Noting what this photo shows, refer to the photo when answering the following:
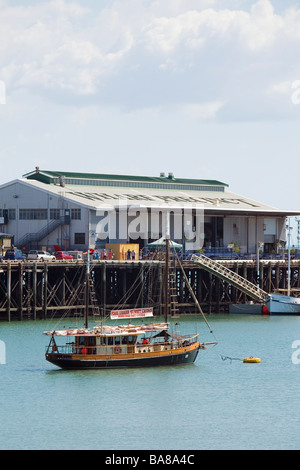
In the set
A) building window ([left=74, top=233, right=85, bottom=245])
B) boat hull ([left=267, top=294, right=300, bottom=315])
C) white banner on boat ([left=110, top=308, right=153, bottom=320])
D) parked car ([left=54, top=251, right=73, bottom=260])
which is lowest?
boat hull ([left=267, top=294, right=300, bottom=315])

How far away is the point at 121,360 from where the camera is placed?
219 feet

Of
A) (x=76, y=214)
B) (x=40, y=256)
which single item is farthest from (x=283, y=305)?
(x=40, y=256)

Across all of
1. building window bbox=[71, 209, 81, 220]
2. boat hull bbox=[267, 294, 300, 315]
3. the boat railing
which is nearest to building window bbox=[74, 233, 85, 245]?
building window bbox=[71, 209, 81, 220]

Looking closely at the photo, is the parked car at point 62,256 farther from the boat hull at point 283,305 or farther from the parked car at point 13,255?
the boat hull at point 283,305

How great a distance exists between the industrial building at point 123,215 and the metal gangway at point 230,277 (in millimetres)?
5417

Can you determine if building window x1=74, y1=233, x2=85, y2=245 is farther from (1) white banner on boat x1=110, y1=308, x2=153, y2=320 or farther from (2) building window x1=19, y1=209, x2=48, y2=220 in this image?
(1) white banner on boat x1=110, y1=308, x2=153, y2=320

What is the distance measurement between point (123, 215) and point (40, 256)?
1316 cm

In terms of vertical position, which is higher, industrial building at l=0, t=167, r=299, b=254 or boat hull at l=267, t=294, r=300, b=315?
industrial building at l=0, t=167, r=299, b=254

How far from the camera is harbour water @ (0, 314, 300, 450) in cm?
4962

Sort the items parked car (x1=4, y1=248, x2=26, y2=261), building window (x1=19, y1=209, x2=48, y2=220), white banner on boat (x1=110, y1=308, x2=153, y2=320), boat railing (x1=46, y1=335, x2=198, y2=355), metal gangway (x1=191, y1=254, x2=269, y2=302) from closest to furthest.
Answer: boat railing (x1=46, y1=335, x2=198, y2=355) < white banner on boat (x1=110, y1=308, x2=153, y2=320) < parked car (x1=4, y1=248, x2=26, y2=261) < metal gangway (x1=191, y1=254, x2=269, y2=302) < building window (x1=19, y1=209, x2=48, y2=220)

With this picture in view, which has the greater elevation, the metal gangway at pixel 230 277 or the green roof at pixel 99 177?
the green roof at pixel 99 177

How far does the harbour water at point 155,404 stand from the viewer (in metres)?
49.6

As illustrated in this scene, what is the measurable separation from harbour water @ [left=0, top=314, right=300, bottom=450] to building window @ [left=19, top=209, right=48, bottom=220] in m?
34.9

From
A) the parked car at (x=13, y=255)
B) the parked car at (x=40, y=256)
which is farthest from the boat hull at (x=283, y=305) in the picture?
the parked car at (x=13, y=255)
